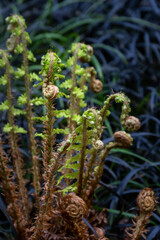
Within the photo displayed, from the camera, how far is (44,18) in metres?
3.38

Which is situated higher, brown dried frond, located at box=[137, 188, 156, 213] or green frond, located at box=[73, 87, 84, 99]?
green frond, located at box=[73, 87, 84, 99]

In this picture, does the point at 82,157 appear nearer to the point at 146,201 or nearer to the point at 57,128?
the point at 57,128

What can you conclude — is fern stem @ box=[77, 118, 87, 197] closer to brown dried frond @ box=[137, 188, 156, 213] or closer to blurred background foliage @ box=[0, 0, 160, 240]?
brown dried frond @ box=[137, 188, 156, 213]

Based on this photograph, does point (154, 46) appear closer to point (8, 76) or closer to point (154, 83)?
point (154, 83)

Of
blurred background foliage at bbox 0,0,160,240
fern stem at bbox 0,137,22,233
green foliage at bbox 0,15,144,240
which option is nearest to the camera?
green foliage at bbox 0,15,144,240

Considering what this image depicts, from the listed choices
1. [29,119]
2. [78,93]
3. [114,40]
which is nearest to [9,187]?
[29,119]

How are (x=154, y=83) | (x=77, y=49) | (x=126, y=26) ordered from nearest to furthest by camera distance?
(x=77, y=49) < (x=154, y=83) < (x=126, y=26)

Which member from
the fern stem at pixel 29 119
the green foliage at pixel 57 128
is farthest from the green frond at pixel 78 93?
the fern stem at pixel 29 119

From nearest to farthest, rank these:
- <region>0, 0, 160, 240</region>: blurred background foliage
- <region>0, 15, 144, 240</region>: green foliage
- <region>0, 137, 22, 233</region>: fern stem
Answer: <region>0, 15, 144, 240</region>: green foliage, <region>0, 137, 22, 233</region>: fern stem, <region>0, 0, 160, 240</region>: blurred background foliage

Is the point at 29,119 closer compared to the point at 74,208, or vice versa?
the point at 74,208

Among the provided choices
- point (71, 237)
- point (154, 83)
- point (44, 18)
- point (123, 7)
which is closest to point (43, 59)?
point (71, 237)

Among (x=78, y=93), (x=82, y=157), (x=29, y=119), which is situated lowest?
(x=82, y=157)

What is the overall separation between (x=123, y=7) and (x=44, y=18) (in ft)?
3.50

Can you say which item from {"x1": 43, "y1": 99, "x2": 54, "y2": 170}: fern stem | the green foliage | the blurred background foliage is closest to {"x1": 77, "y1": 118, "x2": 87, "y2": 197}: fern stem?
the green foliage
